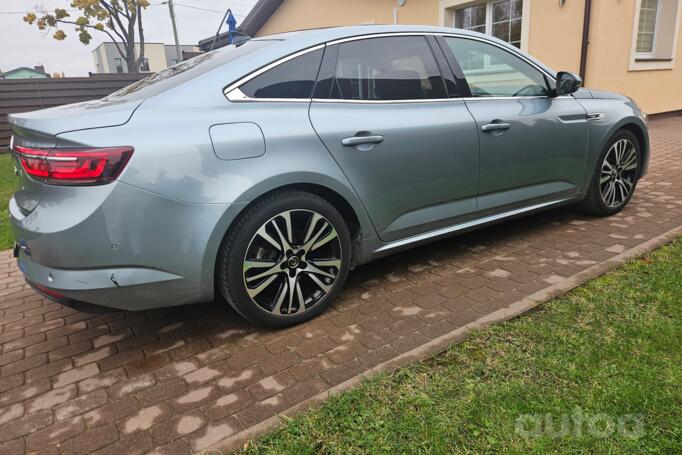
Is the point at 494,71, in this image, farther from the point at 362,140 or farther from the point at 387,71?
the point at 362,140

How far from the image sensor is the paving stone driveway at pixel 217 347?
6.97ft

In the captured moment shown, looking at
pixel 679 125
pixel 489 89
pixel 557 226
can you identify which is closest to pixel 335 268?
pixel 489 89

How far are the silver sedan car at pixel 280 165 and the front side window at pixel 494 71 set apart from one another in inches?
0.6

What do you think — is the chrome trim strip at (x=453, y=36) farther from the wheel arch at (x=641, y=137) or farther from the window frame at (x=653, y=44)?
the window frame at (x=653, y=44)

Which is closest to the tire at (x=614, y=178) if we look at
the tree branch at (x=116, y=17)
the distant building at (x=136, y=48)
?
the tree branch at (x=116, y=17)

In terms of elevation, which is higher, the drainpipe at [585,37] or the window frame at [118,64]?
the window frame at [118,64]

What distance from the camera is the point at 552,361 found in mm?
2320

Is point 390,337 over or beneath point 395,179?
beneath

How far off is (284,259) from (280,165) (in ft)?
1.64

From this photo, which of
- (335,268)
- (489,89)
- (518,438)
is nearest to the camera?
(518,438)

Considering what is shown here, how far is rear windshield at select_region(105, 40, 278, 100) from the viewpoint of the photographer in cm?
268

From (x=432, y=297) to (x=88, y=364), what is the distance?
195cm

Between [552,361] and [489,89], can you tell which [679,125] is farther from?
[552,361]

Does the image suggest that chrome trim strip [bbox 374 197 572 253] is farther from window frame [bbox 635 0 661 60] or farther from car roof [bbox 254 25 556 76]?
window frame [bbox 635 0 661 60]
